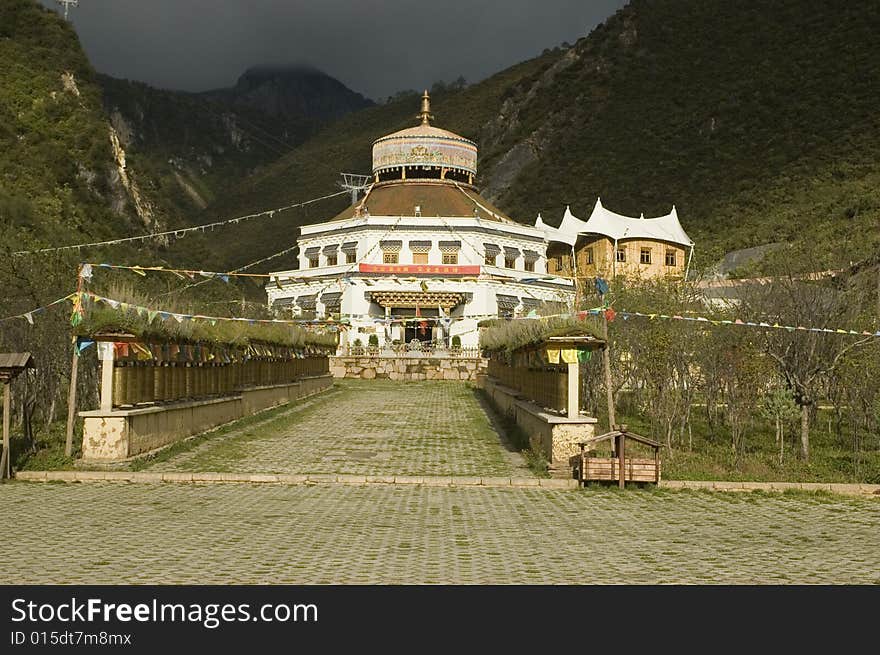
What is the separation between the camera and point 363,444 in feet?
70.3

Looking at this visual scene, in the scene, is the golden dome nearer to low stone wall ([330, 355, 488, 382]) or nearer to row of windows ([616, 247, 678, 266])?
row of windows ([616, 247, 678, 266])

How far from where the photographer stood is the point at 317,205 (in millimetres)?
127312

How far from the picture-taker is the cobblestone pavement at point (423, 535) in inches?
348

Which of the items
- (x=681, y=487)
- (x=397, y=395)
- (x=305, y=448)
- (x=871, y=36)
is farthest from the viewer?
(x=871, y=36)

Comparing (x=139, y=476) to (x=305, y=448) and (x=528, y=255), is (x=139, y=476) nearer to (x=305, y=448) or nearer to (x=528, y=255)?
(x=305, y=448)

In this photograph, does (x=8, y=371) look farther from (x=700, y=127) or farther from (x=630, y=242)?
(x=700, y=127)

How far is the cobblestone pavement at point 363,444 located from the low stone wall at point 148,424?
0.52 m

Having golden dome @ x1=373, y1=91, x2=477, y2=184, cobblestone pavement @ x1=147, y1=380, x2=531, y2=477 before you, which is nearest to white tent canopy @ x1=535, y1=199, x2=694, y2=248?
golden dome @ x1=373, y1=91, x2=477, y2=184

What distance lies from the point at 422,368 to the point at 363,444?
28343 millimetres

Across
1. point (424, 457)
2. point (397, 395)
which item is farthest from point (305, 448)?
point (397, 395)

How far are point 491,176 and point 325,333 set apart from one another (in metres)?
71.5

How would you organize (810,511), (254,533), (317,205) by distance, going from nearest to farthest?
(254,533), (810,511), (317,205)

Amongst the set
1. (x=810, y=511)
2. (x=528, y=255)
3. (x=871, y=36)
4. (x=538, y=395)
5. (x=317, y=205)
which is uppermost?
(x=871, y=36)

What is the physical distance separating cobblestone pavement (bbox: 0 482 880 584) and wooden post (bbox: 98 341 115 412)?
7.27 ft
